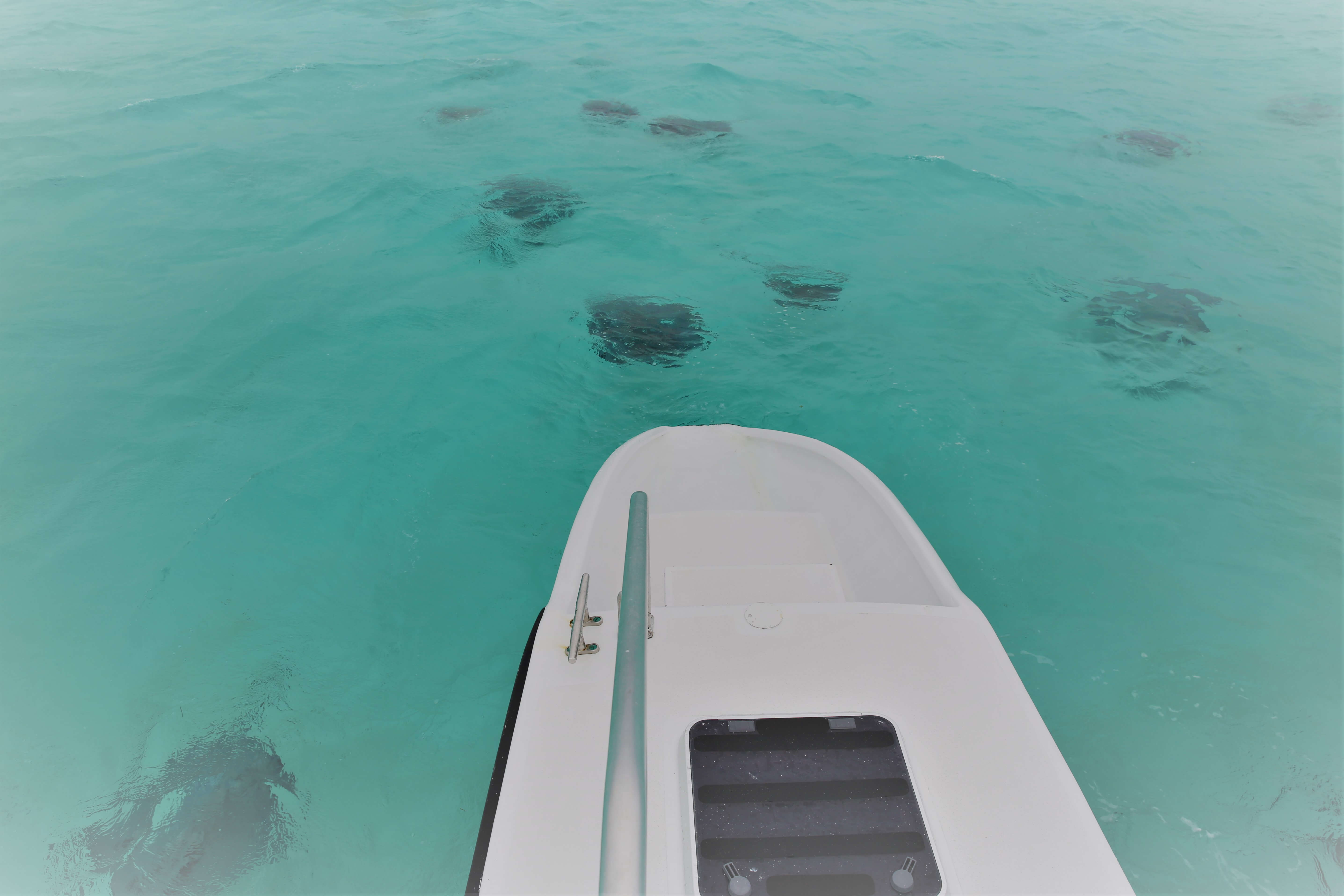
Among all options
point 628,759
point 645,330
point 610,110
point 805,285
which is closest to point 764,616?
point 628,759

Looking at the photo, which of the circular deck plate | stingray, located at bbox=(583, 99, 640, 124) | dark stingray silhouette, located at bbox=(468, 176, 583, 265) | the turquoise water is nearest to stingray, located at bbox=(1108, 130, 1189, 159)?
the turquoise water

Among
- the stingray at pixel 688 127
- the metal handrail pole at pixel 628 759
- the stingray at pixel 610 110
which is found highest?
the stingray at pixel 610 110

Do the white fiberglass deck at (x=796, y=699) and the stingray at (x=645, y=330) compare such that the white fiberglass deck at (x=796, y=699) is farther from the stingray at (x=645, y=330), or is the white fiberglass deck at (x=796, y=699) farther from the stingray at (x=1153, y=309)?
the stingray at (x=1153, y=309)

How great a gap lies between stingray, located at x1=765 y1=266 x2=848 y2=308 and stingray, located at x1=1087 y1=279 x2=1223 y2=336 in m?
2.80

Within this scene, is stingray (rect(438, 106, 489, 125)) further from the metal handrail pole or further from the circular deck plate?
the metal handrail pole

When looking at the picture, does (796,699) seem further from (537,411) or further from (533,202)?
(533,202)

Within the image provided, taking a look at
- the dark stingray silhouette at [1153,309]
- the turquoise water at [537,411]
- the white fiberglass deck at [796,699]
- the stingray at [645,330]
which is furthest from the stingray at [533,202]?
the dark stingray silhouette at [1153,309]

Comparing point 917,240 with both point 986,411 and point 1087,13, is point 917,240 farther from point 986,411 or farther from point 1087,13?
point 1087,13

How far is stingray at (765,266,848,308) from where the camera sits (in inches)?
283

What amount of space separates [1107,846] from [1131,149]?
1256 cm

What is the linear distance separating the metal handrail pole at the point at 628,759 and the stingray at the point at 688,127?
10.5 meters

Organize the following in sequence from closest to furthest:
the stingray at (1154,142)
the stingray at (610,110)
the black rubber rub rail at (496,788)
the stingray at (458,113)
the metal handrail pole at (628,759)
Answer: the metal handrail pole at (628,759) → the black rubber rub rail at (496,788) → the stingray at (1154,142) → the stingray at (458,113) → the stingray at (610,110)

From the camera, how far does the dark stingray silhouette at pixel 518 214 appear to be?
7.99 m

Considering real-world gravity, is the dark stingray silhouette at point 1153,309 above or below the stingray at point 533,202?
below
